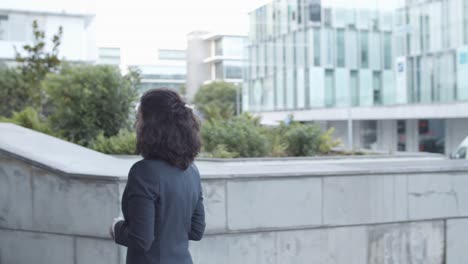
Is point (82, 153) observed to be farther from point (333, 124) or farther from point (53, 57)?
point (333, 124)

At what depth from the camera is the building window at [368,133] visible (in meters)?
47.5

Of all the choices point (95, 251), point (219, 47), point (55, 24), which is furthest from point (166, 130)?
point (219, 47)

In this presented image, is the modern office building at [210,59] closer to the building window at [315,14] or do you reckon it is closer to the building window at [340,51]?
the building window at [315,14]

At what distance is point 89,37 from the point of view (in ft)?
173

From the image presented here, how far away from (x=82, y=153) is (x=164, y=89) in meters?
3.21

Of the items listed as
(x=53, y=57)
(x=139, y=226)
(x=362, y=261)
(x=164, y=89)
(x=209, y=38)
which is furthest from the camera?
(x=209, y=38)

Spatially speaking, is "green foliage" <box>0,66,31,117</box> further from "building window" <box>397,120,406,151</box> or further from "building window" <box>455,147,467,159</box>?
"building window" <box>397,120,406,151</box>

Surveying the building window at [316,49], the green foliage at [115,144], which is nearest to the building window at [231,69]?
the building window at [316,49]

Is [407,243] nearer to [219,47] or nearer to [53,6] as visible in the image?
[53,6]

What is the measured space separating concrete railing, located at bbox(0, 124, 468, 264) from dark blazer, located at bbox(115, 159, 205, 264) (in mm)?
1790

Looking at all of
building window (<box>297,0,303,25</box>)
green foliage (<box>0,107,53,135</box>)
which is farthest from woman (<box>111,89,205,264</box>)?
building window (<box>297,0,303,25</box>)

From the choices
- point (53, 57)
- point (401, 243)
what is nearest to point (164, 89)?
point (401, 243)

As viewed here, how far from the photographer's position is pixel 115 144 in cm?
999

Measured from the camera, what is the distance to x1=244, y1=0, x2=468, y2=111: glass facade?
38375 millimetres
